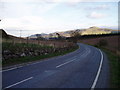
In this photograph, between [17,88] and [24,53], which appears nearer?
[17,88]

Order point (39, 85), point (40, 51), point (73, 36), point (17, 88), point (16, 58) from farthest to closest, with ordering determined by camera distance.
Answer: point (73, 36), point (40, 51), point (16, 58), point (39, 85), point (17, 88)

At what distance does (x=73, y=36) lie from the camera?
278ft

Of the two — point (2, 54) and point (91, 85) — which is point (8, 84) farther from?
point (2, 54)

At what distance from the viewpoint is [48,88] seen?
29.4ft

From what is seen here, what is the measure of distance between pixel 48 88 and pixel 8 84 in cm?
222

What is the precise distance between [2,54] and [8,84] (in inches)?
359

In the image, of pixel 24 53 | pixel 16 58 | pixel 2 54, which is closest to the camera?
pixel 2 54

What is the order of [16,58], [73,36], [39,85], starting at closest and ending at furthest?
[39,85] → [16,58] → [73,36]

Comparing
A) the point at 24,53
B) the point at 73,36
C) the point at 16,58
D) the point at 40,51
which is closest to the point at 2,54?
the point at 16,58

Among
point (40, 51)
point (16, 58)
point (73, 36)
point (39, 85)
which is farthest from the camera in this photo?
point (73, 36)

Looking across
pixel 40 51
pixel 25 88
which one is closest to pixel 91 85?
pixel 25 88

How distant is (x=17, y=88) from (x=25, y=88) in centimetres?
38

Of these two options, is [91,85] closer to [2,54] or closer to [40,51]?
[2,54]

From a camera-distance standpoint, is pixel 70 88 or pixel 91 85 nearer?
pixel 70 88
